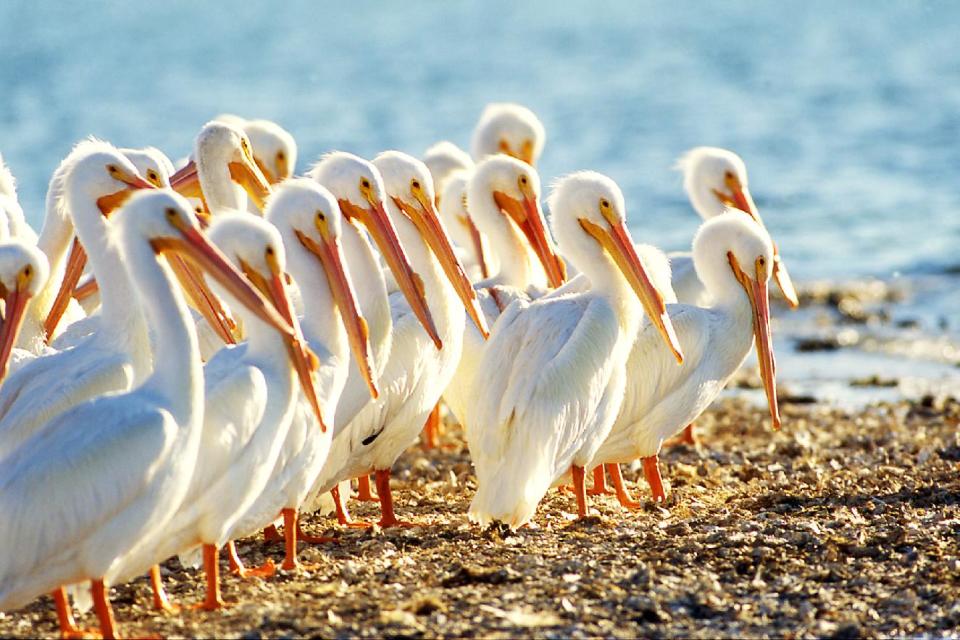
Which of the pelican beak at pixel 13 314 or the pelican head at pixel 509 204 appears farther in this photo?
the pelican head at pixel 509 204

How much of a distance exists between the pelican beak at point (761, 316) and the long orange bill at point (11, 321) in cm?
385

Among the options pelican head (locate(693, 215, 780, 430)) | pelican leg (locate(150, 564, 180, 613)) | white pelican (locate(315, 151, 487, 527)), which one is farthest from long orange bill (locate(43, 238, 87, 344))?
pelican head (locate(693, 215, 780, 430))

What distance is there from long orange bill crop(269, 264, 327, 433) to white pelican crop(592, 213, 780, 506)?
7.37ft

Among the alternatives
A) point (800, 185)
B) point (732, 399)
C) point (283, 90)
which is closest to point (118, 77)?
point (283, 90)

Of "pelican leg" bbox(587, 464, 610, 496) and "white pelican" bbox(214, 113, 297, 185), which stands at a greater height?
"white pelican" bbox(214, 113, 297, 185)

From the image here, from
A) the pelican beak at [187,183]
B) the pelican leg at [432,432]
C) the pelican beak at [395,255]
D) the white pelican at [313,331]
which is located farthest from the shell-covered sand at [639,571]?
the pelican beak at [187,183]

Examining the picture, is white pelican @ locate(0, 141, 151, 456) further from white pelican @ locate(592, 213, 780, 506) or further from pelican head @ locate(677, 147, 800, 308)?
pelican head @ locate(677, 147, 800, 308)

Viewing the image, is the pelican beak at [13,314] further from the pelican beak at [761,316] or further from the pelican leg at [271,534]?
the pelican beak at [761,316]

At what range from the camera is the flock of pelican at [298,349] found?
5.71 metres

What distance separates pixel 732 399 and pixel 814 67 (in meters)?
29.0

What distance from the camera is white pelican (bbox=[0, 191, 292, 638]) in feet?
18.4

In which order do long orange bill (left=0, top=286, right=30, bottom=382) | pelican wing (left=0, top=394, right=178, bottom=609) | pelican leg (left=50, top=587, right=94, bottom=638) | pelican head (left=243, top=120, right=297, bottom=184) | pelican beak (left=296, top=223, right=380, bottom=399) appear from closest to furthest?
pelican wing (left=0, top=394, right=178, bottom=609), pelican leg (left=50, top=587, right=94, bottom=638), long orange bill (left=0, top=286, right=30, bottom=382), pelican beak (left=296, top=223, right=380, bottom=399), pelican head (left=243, top=120, right=297, bottom=184)

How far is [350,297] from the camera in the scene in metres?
7.04

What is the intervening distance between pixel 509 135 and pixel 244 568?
22.0 feet
